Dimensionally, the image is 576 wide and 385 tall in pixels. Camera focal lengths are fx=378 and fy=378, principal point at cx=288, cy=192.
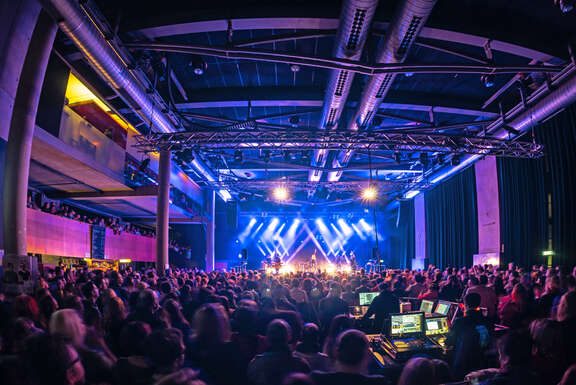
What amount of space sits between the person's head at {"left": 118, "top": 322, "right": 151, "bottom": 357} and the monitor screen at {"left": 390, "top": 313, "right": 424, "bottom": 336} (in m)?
2.82

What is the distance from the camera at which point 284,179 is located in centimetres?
1928

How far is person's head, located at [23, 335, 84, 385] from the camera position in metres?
2.24

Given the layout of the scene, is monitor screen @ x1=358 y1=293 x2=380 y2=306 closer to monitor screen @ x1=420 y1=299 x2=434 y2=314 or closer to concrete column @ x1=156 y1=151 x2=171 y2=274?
monitor screen @ x1=420 y1=299 x2=434 y2=314

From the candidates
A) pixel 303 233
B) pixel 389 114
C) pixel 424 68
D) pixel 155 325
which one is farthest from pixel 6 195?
pixel 303 233

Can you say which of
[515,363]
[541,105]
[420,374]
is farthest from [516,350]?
[541,105]

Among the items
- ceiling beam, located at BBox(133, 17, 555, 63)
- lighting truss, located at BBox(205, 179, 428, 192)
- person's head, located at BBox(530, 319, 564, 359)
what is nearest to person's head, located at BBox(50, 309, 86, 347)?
person's head, located at BBox(530, 319, 564, 359)

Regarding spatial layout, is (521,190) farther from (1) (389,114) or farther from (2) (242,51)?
(2) (242,51)

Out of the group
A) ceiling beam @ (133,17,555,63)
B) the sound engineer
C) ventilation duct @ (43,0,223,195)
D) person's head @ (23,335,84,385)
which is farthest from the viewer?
ceiling beam @ (133,17,555,63)

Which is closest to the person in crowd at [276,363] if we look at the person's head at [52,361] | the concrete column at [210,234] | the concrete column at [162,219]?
the person's head at [52,361]

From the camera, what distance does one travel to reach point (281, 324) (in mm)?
3080

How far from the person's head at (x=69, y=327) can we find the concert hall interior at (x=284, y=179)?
0.02m

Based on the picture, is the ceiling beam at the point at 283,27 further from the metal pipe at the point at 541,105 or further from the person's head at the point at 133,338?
the person's head at the point at 133,338

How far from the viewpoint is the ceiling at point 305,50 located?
8117 mm

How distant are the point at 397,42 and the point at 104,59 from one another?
19.8 feet
